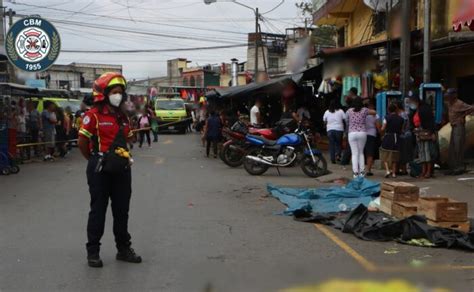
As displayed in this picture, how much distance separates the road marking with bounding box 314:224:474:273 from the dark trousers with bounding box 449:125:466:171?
595cm

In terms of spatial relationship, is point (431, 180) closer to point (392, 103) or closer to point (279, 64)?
point (392, 103)

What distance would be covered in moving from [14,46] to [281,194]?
28.3ft

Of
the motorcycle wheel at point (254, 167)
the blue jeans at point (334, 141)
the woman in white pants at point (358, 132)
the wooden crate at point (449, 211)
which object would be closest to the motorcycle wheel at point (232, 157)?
the motorcycle wheel at point (254, 167)

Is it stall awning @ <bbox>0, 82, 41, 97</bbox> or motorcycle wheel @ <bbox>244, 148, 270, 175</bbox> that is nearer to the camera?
motorcycle wheel @ <bbox>244, 148, 270, 175</bbox>

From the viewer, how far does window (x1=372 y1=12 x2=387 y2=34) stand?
65.1 ft

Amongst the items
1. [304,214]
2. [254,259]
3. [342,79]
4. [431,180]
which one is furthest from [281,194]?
[342,79]

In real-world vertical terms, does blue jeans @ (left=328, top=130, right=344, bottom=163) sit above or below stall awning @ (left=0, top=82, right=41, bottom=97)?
below

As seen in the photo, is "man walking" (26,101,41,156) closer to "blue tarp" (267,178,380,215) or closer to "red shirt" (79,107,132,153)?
"blue tarp" (267,178,380,215)

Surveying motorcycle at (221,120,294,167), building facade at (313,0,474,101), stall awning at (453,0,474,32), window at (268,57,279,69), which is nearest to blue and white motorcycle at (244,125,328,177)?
motorcycle at (221,120,294,167)

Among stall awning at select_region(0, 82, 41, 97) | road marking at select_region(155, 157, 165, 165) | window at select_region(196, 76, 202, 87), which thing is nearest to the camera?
stall awning at select_region(0, 82, 41, 97)

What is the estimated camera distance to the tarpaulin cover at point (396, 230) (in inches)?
259

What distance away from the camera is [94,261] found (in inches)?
232

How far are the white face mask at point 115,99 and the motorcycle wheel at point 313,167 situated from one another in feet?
26.7

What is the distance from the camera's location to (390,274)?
12.8 ft
